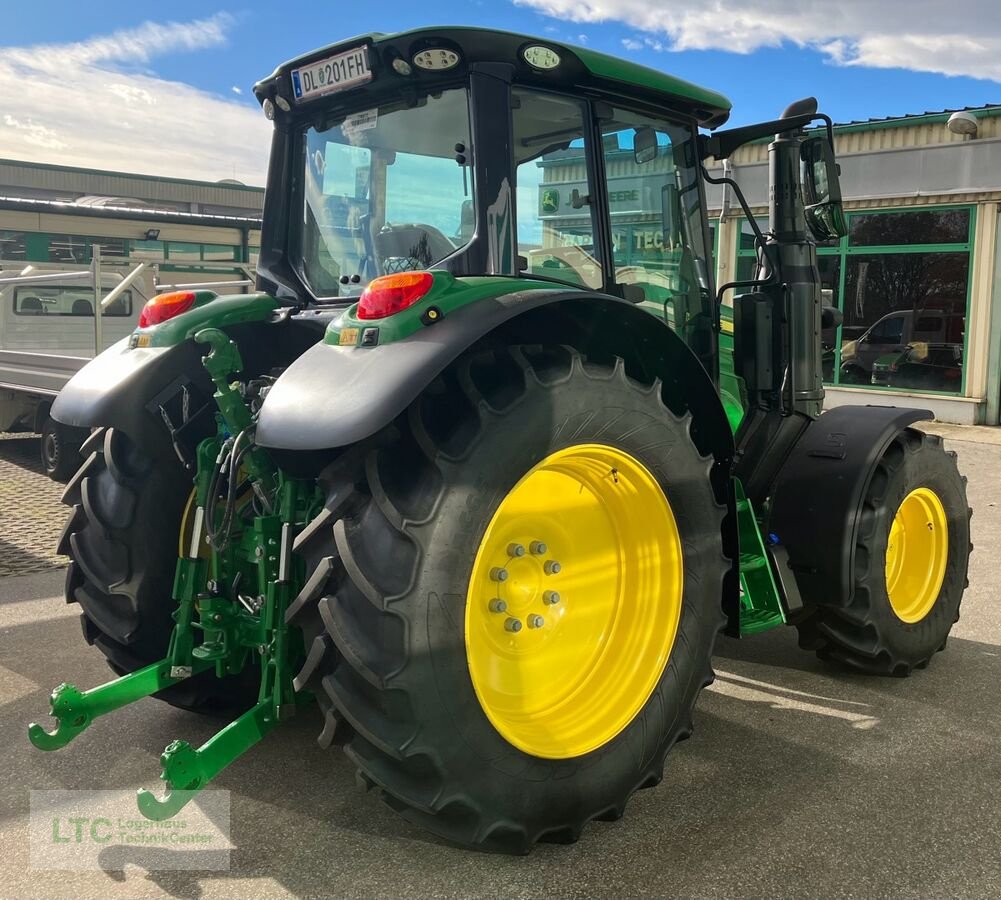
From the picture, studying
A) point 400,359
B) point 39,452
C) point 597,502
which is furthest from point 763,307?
point 39,452

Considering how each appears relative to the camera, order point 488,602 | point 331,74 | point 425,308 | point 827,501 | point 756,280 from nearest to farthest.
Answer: point 425,308 → point 488,602 → point 331,74 → point 827,501 → point 756,280

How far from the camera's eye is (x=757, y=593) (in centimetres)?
346

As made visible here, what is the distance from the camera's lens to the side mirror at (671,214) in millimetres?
3604

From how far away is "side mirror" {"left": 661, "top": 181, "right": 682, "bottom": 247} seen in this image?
3.60 metres

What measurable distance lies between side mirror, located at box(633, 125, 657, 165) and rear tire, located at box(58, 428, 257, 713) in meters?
1.99

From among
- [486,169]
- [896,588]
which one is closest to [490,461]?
[486,169]

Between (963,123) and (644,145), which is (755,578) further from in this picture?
(963,123)

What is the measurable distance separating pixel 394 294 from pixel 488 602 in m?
0.89

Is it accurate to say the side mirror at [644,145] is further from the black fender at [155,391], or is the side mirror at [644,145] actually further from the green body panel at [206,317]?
the green body panel at [206,317]

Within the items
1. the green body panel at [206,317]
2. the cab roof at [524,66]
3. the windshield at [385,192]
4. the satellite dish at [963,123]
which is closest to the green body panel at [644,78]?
the cab roof at [524,66]

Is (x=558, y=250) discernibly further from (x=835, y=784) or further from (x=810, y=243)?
(x=835, y=784)

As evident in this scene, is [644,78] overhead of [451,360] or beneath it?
overhead

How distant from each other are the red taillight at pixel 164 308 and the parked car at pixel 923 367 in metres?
11.9

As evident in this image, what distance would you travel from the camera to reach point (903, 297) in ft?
43.1
